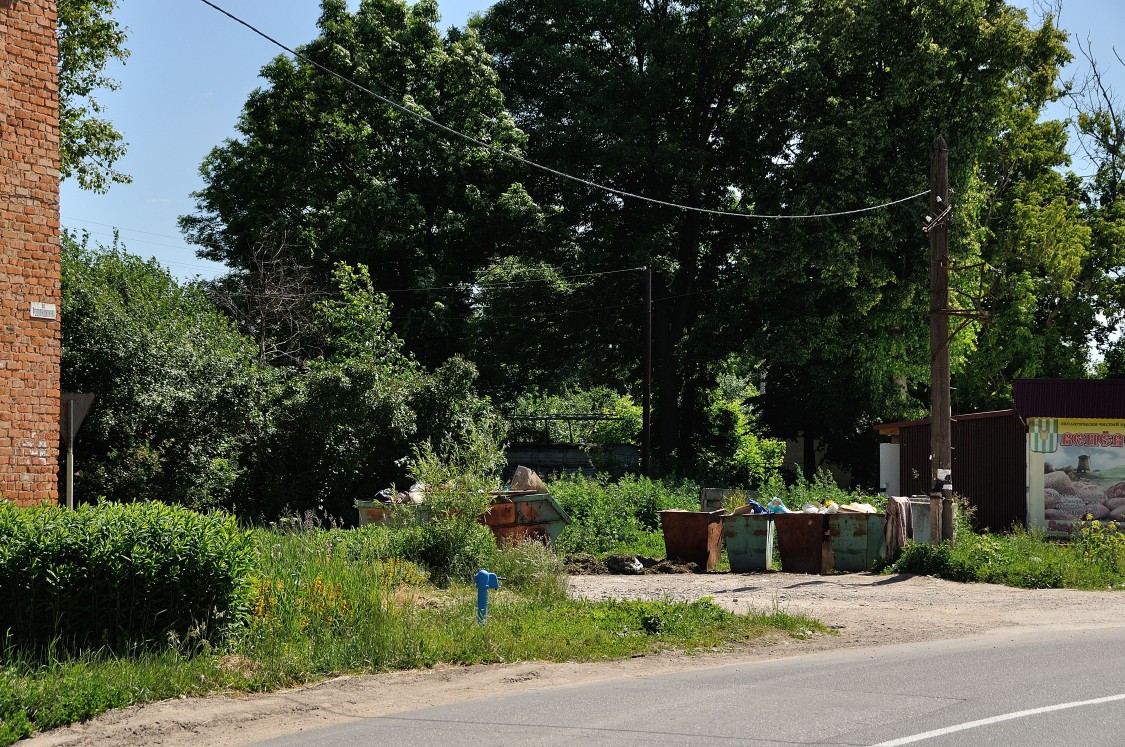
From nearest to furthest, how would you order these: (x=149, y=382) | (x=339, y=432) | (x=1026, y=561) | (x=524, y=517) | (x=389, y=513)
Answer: (x=389, y=513) < (x=1026, y=561) < (x=524, y=517) < (x=149, y=382) < (x=339, y=432)

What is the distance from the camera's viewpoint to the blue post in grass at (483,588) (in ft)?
35.8

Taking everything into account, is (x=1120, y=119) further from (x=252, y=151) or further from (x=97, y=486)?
A: (x=97, y=486)

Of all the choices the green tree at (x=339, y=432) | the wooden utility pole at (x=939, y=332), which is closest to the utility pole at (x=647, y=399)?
the green tree at (x=339, y=432)

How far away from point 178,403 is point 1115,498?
19.6 metres

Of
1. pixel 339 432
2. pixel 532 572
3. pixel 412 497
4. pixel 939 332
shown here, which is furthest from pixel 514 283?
pixel 532 572

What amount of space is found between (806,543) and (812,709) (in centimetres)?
1114

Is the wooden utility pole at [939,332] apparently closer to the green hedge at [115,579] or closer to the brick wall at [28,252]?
the green hedge at [115,579]

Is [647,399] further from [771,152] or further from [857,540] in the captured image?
[857,540]

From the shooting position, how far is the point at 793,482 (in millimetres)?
41594

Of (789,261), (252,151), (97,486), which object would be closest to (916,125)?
(789,261)

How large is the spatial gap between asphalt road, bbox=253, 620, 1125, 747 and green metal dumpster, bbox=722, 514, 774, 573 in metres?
8.55

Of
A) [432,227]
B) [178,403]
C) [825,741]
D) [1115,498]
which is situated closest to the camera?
[825,741]

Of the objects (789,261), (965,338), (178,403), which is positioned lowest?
(178,403)

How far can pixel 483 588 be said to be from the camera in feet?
36.1
